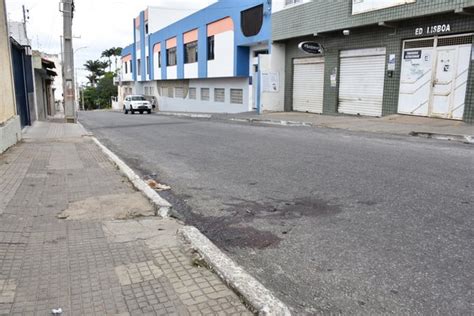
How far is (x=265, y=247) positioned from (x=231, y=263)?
71cm

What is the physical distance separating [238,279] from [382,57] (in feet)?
55.0

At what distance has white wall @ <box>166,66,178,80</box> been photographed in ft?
143

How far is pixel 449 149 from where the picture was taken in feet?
32.8

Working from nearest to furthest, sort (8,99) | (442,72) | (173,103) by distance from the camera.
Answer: (8,99)
(442,72)
(173,103)

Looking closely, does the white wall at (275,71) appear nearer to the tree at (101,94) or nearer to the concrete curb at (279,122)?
the concrete curb at (279,122)

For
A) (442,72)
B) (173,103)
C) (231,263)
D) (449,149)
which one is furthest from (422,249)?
(173,103)

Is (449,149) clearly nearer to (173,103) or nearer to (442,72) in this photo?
(442,72)

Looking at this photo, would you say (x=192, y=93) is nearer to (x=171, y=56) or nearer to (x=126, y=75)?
(x=171, y=56)

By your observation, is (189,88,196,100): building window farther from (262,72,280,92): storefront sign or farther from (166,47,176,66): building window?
(262,72,280,92): storefront sign

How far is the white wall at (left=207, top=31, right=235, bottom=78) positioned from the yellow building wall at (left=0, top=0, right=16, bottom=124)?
1944 cm

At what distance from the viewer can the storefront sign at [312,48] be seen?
824 inches

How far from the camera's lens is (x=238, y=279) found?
10.9 ft

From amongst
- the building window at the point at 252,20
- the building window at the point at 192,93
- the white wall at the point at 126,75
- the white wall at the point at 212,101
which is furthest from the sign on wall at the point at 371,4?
the white wall at the point at 126,75

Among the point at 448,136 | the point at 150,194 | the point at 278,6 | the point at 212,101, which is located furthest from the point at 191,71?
the point at 150,194
